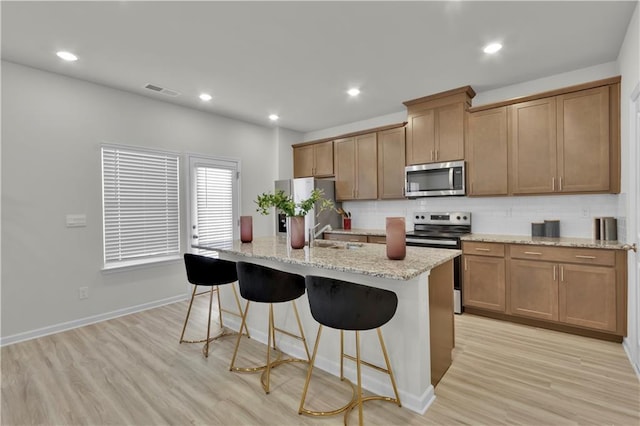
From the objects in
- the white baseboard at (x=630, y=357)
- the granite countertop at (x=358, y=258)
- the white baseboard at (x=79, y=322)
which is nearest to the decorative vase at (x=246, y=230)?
the granite countertop at (x=358, y=258)

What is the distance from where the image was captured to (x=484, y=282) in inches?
138

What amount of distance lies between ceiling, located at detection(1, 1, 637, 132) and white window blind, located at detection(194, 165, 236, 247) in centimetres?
124

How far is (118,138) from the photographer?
3.80 m

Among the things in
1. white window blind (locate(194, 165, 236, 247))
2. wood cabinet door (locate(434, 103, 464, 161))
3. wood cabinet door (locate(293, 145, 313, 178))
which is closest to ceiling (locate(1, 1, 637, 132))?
wood cabinet door (locate(434, 103, 464, 161))

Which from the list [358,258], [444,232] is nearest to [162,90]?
[358,258]

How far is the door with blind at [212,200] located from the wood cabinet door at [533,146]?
375 centimetres

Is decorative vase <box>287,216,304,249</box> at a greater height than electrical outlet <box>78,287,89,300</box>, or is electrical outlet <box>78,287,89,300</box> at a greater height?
decorative vase <box>287,216,304,249</box>

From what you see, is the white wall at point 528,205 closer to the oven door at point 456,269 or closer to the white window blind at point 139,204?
the oven door at point 456,269

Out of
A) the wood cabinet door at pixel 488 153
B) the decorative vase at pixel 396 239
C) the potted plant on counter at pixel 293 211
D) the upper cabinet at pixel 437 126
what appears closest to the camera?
the decorative vase at pixel 396 239

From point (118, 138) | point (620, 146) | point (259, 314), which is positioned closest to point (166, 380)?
point (259, 314)

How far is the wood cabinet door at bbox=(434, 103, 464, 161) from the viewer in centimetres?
394

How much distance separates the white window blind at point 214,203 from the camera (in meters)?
4.64

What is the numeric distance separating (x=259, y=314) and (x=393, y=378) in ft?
4.82

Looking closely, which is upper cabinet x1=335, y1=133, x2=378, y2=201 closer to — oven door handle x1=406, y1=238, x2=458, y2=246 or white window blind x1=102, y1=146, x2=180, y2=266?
oven door handle x1=406, y1=238, x2=458, y2=246
